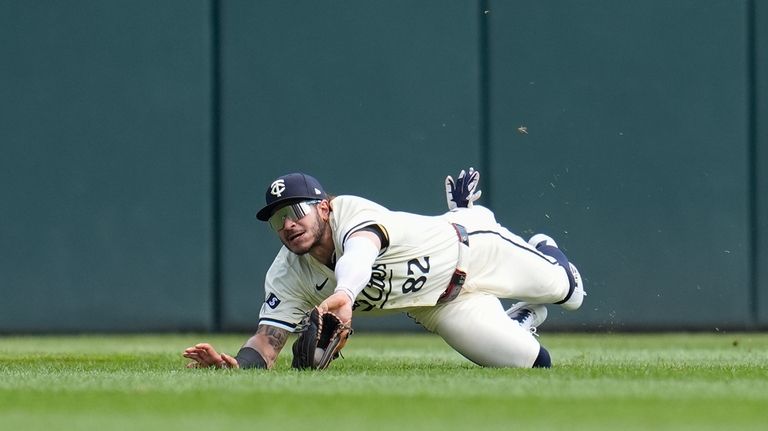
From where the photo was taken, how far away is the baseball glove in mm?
4227

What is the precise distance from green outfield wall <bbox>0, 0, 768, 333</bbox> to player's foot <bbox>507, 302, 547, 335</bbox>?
7.42 ft

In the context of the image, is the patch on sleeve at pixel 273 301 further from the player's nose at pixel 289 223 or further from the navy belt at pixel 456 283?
the navy belt at pixel 456 283

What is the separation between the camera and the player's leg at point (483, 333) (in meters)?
4.69

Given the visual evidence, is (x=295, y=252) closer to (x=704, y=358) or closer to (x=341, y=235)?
(x=341, y=235)

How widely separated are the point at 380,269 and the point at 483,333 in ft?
1.42

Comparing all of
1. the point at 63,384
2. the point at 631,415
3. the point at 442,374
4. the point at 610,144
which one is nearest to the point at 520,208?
the point at 610,144

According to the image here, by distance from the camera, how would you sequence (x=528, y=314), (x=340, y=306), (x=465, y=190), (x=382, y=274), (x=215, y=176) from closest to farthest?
1. (x=340, y=306)
2. (x=382, y=274)
3. (x=528, y=314)
4. (x=465, y=190)
5. (x=215, y=176)

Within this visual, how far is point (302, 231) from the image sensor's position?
451cm

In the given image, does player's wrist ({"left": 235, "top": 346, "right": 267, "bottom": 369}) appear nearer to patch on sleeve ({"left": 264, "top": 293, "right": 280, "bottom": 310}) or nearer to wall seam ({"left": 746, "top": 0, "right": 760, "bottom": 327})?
patch on sleeve ({"left": 264, "top": 293, "right": 280, "bottom": 310})

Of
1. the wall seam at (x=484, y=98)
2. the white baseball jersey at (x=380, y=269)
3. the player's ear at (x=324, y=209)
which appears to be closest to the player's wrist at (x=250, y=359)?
the white baseball jersey at (x=380, y=269)

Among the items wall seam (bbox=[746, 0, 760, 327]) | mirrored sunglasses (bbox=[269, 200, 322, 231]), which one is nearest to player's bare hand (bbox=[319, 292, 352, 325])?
mirrored sunglasses (bbox=[269, 200, 322, 231])

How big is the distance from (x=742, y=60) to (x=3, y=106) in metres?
4.19

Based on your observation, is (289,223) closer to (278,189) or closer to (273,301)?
(278,189)

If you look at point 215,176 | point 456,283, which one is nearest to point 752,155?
point 215,176
